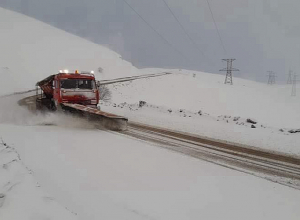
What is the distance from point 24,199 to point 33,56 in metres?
55.1

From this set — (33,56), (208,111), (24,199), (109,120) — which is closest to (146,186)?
(24,199)

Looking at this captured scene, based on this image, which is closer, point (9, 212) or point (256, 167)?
point (9, 212)

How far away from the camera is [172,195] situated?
12.9 ft

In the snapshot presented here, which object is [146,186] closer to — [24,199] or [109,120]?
[24,199]

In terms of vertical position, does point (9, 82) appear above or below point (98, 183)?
above

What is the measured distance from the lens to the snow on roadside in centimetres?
307

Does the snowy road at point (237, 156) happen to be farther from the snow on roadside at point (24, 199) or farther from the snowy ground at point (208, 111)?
the snow on roadside at point (24, 199)

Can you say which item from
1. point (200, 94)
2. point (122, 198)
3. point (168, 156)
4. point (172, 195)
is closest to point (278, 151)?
point (168, 156)

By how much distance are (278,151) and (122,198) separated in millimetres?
5627

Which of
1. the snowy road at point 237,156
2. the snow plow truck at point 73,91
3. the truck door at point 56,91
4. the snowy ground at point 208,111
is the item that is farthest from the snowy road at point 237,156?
the truck door at point 56,91

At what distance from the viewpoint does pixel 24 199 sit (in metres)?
3.36

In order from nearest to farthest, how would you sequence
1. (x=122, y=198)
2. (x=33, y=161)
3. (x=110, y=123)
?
(x=122, y=198)
(x=33, y=161)
(x=110, y=123)

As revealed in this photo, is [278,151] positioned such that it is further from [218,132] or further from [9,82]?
[9,82]

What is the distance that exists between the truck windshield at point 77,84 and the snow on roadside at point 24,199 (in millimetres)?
7584
